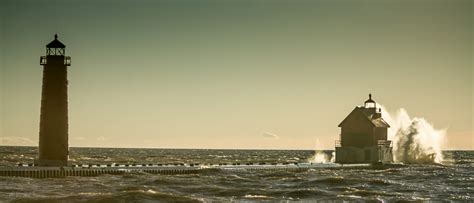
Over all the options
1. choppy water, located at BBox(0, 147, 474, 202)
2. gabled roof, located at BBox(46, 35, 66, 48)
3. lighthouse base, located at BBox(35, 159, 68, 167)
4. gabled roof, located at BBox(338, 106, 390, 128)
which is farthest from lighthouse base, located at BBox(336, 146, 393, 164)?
gabled roof, located at BBox(46, 35, 66, 48)

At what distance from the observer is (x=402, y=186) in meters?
56.2

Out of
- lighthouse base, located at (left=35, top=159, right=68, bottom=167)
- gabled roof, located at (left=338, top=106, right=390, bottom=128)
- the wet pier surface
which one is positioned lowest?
the wet pier surface

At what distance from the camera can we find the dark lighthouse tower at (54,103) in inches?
2328

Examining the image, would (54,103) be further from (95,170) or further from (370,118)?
(370,118)

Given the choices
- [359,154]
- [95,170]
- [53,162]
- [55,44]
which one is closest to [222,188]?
[95,170]

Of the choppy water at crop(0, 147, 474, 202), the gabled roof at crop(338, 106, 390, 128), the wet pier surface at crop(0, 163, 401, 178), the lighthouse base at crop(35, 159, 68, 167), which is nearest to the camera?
the choppy water at crop(0, 147, 474, 202)

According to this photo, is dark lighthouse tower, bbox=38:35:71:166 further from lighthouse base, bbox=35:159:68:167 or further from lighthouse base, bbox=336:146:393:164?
lighthouse base, bbox=336:146:393:164

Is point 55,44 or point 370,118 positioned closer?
point 55,44

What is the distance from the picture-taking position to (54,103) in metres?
59.3

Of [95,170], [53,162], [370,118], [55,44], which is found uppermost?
[55,44]

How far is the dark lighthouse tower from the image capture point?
194 ft

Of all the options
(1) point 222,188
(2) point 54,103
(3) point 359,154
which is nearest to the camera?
(1) point 222,188

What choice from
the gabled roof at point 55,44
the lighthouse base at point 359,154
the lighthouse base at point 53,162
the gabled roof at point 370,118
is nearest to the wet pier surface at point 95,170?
the lighthouse base at point 53,162

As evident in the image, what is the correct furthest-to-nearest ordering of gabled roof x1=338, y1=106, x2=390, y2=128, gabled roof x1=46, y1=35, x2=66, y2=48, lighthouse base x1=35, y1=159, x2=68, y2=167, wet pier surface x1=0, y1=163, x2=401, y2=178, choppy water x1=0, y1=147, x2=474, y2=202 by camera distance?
1. gabled roof x1=338, y1=106, x2=390, y2=128
2. lighthouse base x1=35, y1=159, x2=68, y2=167
3. gabled roof x1=46, y1=35, x2=66, y2=48
4. wet pier surface x1=0, y1=163, x2=401, y2=178
5. choppy water x1=0, y1=147, x2=474, y2=202
